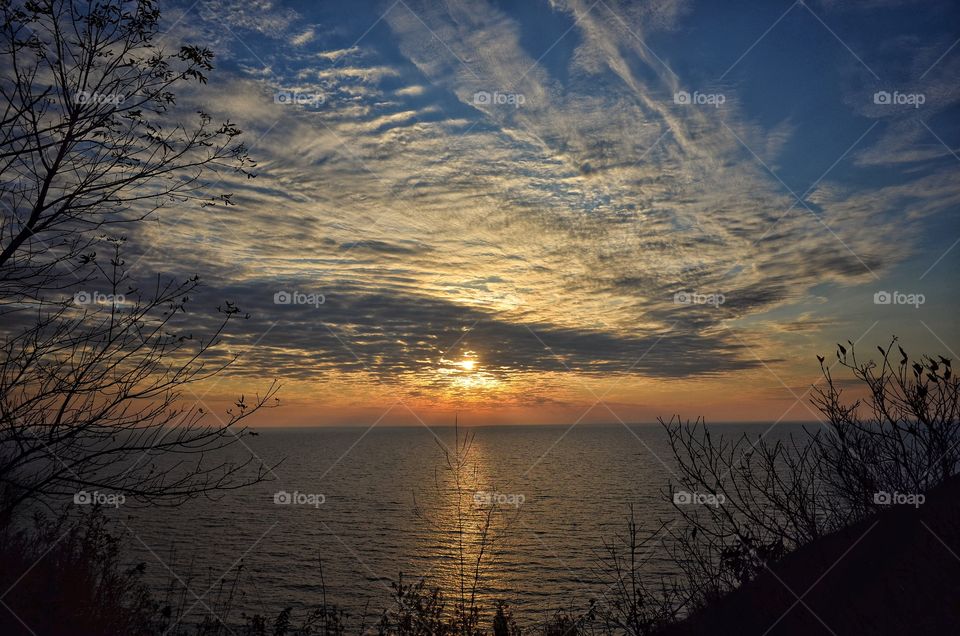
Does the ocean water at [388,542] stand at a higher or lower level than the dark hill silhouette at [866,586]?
lower

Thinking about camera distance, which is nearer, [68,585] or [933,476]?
[933,476]

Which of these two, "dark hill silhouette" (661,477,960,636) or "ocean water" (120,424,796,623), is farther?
"ocean water" (120,424,796,623)

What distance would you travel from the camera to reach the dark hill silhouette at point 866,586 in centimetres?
672

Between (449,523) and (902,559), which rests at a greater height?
(902,559)

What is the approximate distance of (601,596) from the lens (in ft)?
116

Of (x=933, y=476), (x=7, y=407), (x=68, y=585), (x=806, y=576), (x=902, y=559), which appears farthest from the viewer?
(x=68, y=585)

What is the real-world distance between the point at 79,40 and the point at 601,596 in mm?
37379

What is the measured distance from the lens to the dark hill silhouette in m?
6.72

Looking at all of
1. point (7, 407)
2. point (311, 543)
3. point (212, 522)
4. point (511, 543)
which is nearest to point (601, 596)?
point (511, 543)

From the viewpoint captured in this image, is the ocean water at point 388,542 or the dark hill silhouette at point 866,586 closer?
the dark hill silhouette at point 866,586

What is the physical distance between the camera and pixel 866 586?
7.63 metres

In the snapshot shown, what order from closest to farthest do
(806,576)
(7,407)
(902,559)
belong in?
(7,407) → (902,559) → (806,576)

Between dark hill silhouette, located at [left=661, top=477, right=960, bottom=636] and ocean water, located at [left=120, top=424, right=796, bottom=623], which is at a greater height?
dark hill silhouette, located at [left=661, top=477, right=960, bottom=636]

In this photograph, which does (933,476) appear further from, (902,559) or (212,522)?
(212,522)
